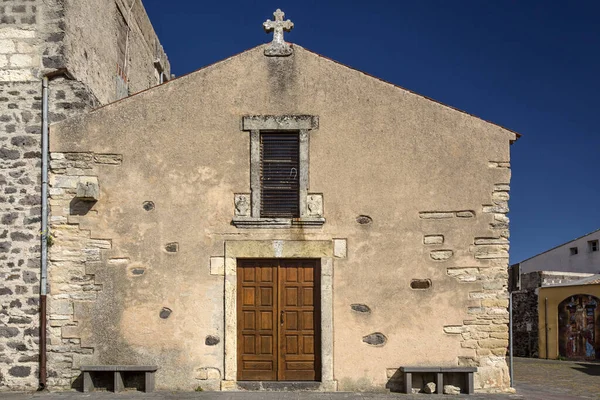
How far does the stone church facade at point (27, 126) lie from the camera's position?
857cm

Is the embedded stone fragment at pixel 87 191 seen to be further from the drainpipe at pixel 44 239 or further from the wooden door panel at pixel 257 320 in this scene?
the wooden door panel at pixel 257 320

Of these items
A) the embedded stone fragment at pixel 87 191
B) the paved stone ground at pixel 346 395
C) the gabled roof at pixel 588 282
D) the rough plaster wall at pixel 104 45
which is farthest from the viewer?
the gabled roof at pixel 588 282

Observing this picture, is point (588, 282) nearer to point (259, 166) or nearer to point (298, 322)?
point (298, 322)

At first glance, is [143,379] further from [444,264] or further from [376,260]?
[444,264]

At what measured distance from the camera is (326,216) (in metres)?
8.85

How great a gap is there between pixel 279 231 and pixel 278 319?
49.7 inches

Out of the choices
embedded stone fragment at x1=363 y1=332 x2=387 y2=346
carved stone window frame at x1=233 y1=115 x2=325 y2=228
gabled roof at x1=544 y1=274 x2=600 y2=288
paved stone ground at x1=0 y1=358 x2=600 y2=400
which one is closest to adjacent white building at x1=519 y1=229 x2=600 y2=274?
gabled roof at x1=544 y1=274 x2=600 y2=288

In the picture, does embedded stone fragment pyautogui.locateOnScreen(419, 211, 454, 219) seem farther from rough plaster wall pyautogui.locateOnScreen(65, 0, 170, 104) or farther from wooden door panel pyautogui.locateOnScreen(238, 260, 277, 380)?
rough plaster wall pyautogui.locateOnScreen(65, 0, 170, 104)

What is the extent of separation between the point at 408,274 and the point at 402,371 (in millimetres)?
1359

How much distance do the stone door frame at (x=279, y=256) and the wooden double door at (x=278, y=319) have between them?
124 millimetres

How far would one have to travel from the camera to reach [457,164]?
350 inches

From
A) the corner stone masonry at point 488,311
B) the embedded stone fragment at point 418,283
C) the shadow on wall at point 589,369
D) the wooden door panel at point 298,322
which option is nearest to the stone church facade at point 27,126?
the wooden door panel at point 298,322

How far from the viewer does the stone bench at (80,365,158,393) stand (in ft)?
27.5

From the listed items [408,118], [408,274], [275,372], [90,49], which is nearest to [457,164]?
[408,118]
